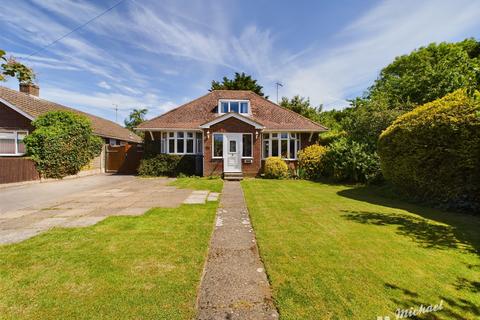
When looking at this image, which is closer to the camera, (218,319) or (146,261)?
(218,319)

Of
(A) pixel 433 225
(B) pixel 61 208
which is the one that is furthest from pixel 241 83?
(A) pixel 433 225

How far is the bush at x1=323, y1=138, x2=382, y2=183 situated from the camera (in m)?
12.6

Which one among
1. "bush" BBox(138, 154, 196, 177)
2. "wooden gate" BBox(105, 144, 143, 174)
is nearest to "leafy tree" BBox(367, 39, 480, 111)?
"bush" BBox(138, 154, 196, 177)

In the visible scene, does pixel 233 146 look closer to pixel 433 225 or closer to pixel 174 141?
pixel 174 141

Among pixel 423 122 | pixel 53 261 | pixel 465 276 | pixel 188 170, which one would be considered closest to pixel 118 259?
pixel 53 261

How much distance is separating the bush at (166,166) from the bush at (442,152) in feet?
40.3

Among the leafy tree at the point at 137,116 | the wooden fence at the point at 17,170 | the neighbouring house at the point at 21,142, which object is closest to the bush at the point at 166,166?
the neighbouring house at the point at 21,142

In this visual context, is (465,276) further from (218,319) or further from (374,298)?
(218,319)

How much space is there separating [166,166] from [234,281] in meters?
14.5

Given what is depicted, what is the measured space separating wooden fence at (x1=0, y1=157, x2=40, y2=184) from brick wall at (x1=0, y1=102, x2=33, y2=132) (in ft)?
14.6

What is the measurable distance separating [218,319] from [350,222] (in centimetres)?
449

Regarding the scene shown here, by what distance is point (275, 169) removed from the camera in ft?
50.6

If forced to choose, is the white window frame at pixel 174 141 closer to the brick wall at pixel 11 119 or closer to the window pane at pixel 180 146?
the window pane at pixel 180 146

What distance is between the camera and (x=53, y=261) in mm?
3584
